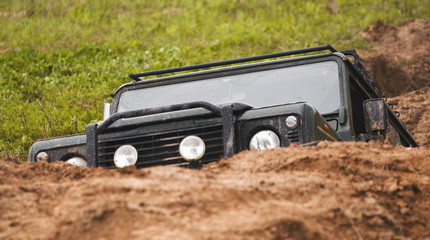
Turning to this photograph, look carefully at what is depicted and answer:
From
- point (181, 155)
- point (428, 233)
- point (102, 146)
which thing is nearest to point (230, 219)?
point (428, 233)

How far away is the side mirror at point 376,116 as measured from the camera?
4082mm

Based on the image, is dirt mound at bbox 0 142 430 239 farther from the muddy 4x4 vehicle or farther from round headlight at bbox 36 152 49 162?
round headlight at bbox 36 152 49 162

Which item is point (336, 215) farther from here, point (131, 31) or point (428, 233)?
point (131, 31)

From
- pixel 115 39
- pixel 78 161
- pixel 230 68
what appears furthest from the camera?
pixel 115 39

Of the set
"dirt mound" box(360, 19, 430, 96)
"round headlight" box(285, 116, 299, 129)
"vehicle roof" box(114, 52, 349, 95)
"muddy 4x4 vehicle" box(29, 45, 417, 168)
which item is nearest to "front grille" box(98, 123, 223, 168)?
"muddy 4x4 vehicle" box(29, 45, 417, 168)

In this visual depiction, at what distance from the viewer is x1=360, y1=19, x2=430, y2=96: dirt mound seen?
12273mm

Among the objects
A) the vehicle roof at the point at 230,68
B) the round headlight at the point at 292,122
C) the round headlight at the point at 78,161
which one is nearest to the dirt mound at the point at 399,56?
the vehicle roof at the point at 230,68

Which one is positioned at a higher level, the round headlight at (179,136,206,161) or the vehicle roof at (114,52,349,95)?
the vehicle roof at (114,52,349,95)

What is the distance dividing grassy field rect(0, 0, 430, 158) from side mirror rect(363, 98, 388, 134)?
4.97 metres

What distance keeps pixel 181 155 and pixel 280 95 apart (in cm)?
121

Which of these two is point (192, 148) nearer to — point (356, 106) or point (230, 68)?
point (230, 68)

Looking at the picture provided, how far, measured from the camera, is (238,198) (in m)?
2.49

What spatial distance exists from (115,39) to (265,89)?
350 inches

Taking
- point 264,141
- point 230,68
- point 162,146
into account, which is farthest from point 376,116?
point 162,146
